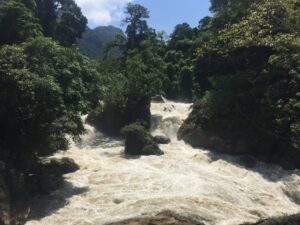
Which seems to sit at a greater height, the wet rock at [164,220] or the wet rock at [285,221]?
the wet rock at [285,221]

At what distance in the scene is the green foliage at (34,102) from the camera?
1898 cm

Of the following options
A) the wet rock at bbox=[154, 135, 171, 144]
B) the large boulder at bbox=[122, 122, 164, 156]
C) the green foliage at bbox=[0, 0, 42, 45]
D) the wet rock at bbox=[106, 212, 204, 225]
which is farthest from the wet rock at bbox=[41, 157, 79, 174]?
the green foliage at bbox=[0, 0, 42, 45]

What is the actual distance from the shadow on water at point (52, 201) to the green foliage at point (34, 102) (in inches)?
66.5

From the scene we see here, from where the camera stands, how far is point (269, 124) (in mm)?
26891

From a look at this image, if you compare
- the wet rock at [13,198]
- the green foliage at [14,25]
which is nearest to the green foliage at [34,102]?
the wet rock at [13,198]

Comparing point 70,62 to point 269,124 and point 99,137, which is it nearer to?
point 99,137

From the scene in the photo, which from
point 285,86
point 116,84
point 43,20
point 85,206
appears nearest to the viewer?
point 85,206

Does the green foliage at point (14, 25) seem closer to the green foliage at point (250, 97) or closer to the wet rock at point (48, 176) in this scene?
the green foliage at point (250, 97)

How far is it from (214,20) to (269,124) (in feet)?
56.0

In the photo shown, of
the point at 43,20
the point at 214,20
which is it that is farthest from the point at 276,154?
the point at 43,20

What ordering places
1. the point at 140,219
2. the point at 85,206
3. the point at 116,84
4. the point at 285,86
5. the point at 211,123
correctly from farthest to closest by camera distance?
1. the point at 116,84
2. the point at 211,123
3. the point at 285,86
4. the point at 85,206
5. the point at 140,219

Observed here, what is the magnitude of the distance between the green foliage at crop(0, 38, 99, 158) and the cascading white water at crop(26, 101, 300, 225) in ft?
7.16

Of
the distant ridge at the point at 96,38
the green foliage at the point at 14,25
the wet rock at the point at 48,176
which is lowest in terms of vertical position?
the wet rock at the point at 48,176

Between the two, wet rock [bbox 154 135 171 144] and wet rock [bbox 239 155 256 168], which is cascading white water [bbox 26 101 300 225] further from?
wet rock [bbox 154 135 171 144]
